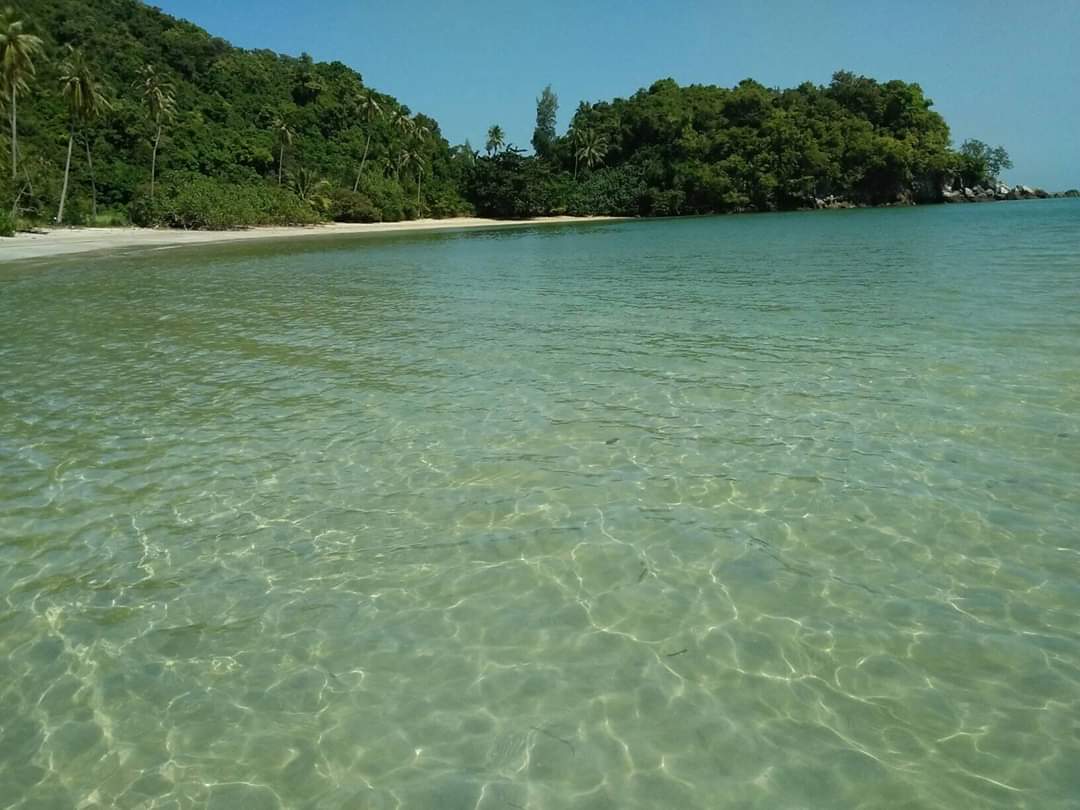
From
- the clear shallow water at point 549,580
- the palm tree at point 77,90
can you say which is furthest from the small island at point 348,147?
the clear shallow water at point 549,580

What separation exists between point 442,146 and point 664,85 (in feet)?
164

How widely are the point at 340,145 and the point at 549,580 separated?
9353cm

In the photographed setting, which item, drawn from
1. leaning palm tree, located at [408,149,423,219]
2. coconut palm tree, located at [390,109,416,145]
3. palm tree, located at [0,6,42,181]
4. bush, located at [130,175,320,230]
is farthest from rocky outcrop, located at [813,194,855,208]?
palm tree, located at [0,6,42,181]

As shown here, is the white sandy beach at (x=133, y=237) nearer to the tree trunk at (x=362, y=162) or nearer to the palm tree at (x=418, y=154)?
the tree trunk at (x=362, y=162)

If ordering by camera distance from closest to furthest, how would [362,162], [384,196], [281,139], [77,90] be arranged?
[77,90] < [281,139] < [384,196] < [362,162]

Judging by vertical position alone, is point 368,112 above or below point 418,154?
above

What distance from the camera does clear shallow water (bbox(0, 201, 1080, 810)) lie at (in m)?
3.39

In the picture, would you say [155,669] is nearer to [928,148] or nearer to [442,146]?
[442,146]

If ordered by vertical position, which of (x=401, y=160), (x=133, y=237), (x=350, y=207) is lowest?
(x=133, y=237)

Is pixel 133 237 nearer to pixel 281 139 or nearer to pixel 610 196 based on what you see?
pixel 281 139

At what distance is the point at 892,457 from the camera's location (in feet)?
22.0

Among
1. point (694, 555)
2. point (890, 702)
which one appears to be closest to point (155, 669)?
point (694, 555)

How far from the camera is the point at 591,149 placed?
117312 mm

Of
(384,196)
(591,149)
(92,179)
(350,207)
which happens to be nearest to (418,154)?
(384,196)
